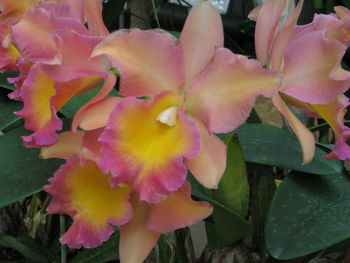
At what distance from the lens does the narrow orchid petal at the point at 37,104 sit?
1.36 ft

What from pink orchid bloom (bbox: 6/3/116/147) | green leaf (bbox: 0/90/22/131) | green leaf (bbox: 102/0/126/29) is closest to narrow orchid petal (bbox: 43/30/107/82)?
pink orchid bloom (bbox: 6/3/116/147)

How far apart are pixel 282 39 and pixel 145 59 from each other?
140 millimetres

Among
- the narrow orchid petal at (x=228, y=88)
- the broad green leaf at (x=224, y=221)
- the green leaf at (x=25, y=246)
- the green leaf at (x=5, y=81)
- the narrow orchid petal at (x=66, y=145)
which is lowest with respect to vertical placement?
the green leaf at (x=25, y=246)

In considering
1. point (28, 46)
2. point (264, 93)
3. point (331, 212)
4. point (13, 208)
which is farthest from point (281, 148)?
point (13, 208)

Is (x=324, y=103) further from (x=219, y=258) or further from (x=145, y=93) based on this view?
(x=219, y=258)

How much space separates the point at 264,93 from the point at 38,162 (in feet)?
0.89

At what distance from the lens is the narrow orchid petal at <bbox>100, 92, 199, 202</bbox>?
1.21 feet

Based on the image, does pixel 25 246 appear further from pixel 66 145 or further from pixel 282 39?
pixel 282 39

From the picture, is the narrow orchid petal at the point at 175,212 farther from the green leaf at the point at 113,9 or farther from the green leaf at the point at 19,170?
the green leaf at the point at 113,9

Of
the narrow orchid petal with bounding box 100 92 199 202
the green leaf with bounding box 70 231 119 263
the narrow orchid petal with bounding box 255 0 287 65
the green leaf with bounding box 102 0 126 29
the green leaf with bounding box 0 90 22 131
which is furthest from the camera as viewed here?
the green leaf with bounding box 102 0 126 29

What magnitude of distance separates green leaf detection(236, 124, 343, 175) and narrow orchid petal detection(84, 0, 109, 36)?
236 millimetres

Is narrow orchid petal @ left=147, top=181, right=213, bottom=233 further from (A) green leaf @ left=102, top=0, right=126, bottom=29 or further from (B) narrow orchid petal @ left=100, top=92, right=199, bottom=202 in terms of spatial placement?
(A) green leaf @ left=102, top=0, right=126, bottom=29

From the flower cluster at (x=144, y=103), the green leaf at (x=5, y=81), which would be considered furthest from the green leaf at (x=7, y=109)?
the flower cluster at (x=144, y=103)

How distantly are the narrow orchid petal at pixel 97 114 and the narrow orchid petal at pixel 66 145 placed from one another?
6 centimetres
